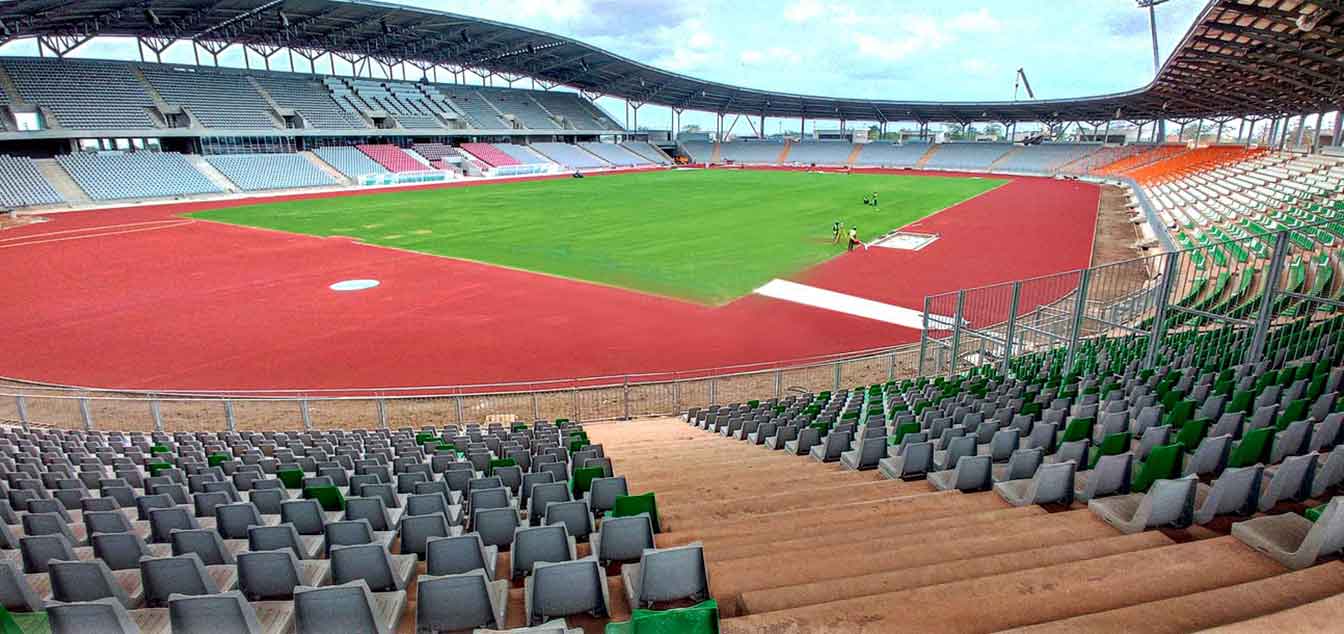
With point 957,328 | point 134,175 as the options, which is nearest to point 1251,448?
point 957,328

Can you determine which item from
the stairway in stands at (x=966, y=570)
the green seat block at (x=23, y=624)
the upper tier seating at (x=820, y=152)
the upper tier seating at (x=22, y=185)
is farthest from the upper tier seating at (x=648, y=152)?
the green seat block at (x=23, y=624)

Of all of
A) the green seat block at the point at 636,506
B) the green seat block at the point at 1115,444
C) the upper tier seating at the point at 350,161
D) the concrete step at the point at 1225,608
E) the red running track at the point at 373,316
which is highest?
the upper tier seating at the point at 350,161

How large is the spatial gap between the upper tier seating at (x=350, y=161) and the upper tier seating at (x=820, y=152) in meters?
62.3

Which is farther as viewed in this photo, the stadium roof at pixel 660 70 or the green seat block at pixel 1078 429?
the stadium roof at pixel 660 70

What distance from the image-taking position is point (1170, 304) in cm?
1580

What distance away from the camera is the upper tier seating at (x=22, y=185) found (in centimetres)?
4481

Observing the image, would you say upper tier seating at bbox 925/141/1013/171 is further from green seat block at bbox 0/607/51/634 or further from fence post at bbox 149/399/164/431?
green seat block at bbox 0/607/51/634

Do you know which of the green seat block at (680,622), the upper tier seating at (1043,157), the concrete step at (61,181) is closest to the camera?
the green seat block at (680,622)

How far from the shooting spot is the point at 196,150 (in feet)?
196

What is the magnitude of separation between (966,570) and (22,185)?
63757 mm

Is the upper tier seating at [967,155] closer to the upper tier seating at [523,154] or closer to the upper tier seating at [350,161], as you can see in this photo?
the upper tier seating at [523,154]

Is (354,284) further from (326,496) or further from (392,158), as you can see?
(392,158)

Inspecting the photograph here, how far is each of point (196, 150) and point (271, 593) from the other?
69866 millimetres

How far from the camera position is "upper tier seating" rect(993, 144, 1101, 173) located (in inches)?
3467
